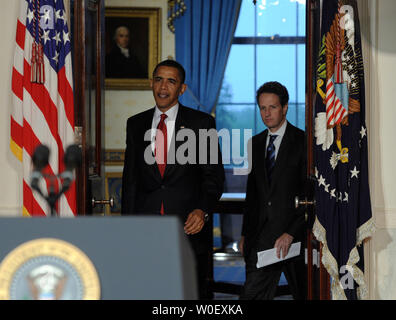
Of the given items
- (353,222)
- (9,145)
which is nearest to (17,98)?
(9,145)

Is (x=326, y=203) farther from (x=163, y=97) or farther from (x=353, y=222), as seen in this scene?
A: (x=163, y=97)

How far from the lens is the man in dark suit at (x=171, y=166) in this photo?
14.1ft

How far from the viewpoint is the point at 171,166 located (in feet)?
14.2

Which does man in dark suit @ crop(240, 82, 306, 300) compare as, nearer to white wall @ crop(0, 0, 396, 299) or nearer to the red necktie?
white wall @ crop(0, 0, 396, 299)

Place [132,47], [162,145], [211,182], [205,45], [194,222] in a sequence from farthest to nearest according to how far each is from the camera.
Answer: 1. [205,45]
2. [132,47]
3. [162,145]
4. [211,182]
5. [194,222]

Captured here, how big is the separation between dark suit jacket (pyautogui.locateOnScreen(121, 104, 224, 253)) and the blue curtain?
14.9 feet

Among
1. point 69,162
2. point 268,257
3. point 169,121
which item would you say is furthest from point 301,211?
point 69,162

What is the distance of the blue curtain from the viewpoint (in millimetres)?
8969

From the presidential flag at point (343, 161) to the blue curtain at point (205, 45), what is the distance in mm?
4957

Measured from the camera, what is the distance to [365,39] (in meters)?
4.35

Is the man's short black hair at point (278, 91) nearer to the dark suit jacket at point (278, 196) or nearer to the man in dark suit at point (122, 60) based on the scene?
the dark suit jacket at point (278, 196)

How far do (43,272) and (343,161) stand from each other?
2.83m

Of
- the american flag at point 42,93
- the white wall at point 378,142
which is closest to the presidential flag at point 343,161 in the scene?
the white wall at point 378,142

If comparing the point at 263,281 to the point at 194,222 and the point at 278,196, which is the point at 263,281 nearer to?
the point at 278,196
